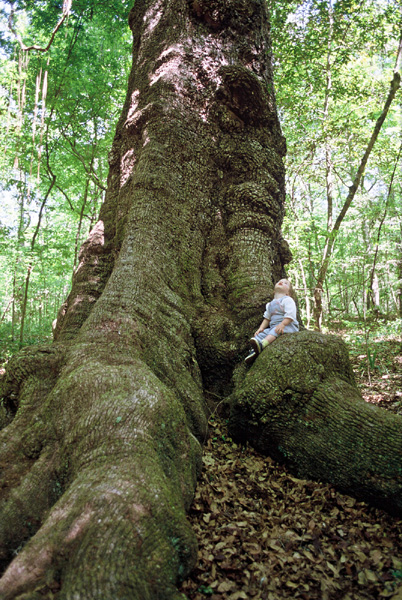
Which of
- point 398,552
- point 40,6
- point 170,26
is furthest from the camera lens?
point 40,6

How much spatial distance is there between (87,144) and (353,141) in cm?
892

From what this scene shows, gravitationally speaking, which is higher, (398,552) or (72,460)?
(72,460)

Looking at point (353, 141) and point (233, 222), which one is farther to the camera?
point (353, 141)

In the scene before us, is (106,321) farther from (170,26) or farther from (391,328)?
(391,328)

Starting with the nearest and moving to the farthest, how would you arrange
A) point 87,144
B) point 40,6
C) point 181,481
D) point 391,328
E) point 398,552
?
point 398,552, point 181,481, point 40,6, point 391,328, point 87,144

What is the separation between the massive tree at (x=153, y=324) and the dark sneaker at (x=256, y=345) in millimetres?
308

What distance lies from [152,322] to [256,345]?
1195mm

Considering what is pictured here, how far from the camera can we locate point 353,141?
33.8 ft

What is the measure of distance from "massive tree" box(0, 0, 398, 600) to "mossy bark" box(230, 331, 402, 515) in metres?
0.59

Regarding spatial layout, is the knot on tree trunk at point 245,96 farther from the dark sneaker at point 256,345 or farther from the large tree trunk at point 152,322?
the dark sneaker at point 256,345

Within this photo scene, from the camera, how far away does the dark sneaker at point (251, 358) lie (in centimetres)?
391

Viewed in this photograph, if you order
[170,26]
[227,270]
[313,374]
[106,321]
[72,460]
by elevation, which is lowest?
[72,460]

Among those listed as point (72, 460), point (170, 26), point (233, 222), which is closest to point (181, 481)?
point (72, 460)

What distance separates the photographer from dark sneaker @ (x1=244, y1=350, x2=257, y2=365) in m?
3.91
